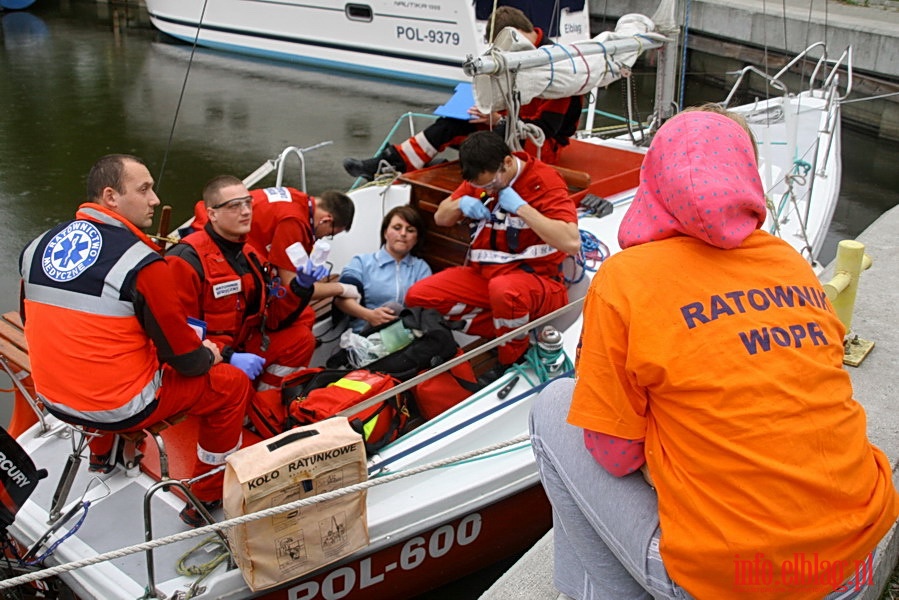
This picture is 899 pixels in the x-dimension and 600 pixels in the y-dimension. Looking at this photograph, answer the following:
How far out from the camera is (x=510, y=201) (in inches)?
139

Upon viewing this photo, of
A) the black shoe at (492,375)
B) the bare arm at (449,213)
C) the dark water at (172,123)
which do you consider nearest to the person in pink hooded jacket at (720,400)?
the black shoe at (492,375)

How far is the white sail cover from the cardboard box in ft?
6.58

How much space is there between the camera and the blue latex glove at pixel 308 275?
352 centimetres

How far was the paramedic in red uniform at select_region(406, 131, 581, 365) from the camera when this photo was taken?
139 inches

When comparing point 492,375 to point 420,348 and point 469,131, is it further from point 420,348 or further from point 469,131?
point 469,131

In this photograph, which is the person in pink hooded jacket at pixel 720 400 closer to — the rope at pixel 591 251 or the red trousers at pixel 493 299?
the red trousers at pixel 493 299

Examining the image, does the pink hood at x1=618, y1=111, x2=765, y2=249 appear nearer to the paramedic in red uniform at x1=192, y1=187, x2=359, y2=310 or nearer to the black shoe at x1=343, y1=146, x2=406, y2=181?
the paramedic in red uniform at x1=192, y1=187, x2=359, y2=310

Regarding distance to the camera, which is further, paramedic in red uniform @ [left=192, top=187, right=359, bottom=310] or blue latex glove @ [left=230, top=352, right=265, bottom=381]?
paramedic in red uniform @ [left=192, top=187, right=359, bottom=310]

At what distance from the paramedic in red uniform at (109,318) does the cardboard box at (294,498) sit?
379 mm

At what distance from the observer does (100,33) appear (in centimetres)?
1961

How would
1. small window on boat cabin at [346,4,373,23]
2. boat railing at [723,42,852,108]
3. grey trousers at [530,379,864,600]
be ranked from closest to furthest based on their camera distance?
grey trousers at [530,379,864,600] → boat railing at [723,42,852,108] → small window on boat cabin at [346,4,373,23]

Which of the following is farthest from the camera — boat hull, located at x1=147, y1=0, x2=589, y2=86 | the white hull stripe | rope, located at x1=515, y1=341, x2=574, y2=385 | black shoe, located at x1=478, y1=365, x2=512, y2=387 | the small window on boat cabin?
the small window on boat cabin

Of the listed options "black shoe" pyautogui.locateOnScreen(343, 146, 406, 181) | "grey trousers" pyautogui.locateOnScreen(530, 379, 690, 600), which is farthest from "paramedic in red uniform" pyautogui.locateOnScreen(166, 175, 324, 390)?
"black shoe" pyautogui.locateOnScreen(343, 146, 406, 181)

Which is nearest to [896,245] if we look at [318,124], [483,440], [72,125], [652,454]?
[483,440]
